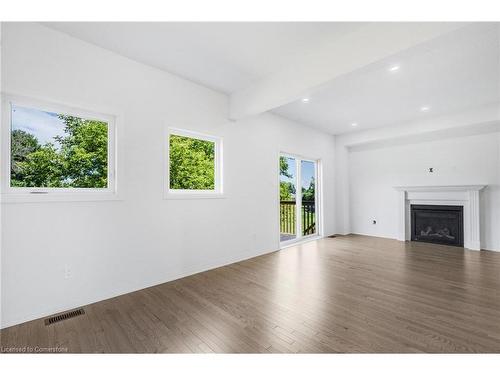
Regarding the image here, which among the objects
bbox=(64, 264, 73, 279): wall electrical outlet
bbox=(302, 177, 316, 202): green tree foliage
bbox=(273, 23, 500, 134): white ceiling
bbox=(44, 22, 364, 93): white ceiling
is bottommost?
bbox=(64, 264, 73, 279): wall electrical outlet

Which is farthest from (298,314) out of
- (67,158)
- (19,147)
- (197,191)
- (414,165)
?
(414,165)

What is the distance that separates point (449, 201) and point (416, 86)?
305 cm

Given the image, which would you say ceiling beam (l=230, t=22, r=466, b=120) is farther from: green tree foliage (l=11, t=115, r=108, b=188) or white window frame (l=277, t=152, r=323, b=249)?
green tree foliage (l=11, t=115, r=108, b=188)

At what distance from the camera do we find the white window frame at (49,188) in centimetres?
215

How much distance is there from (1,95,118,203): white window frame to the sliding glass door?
3348mm

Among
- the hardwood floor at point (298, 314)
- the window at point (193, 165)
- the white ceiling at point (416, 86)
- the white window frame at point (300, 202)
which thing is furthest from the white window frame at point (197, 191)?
the white ceiling at point (416, 86)

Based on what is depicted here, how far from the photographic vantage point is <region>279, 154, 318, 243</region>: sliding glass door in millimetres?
5398

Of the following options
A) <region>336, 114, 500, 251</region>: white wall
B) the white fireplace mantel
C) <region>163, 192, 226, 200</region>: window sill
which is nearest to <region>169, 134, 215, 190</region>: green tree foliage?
<region>163, 192, 226, 200</region>: window sill

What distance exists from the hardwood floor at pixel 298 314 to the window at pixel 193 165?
1268 millimetres

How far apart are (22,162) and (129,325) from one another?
1.88m

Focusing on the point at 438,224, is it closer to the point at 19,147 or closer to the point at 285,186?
the point at 285,186

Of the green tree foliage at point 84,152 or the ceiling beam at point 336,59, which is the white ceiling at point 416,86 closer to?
the ceiling beam at point 336,59
